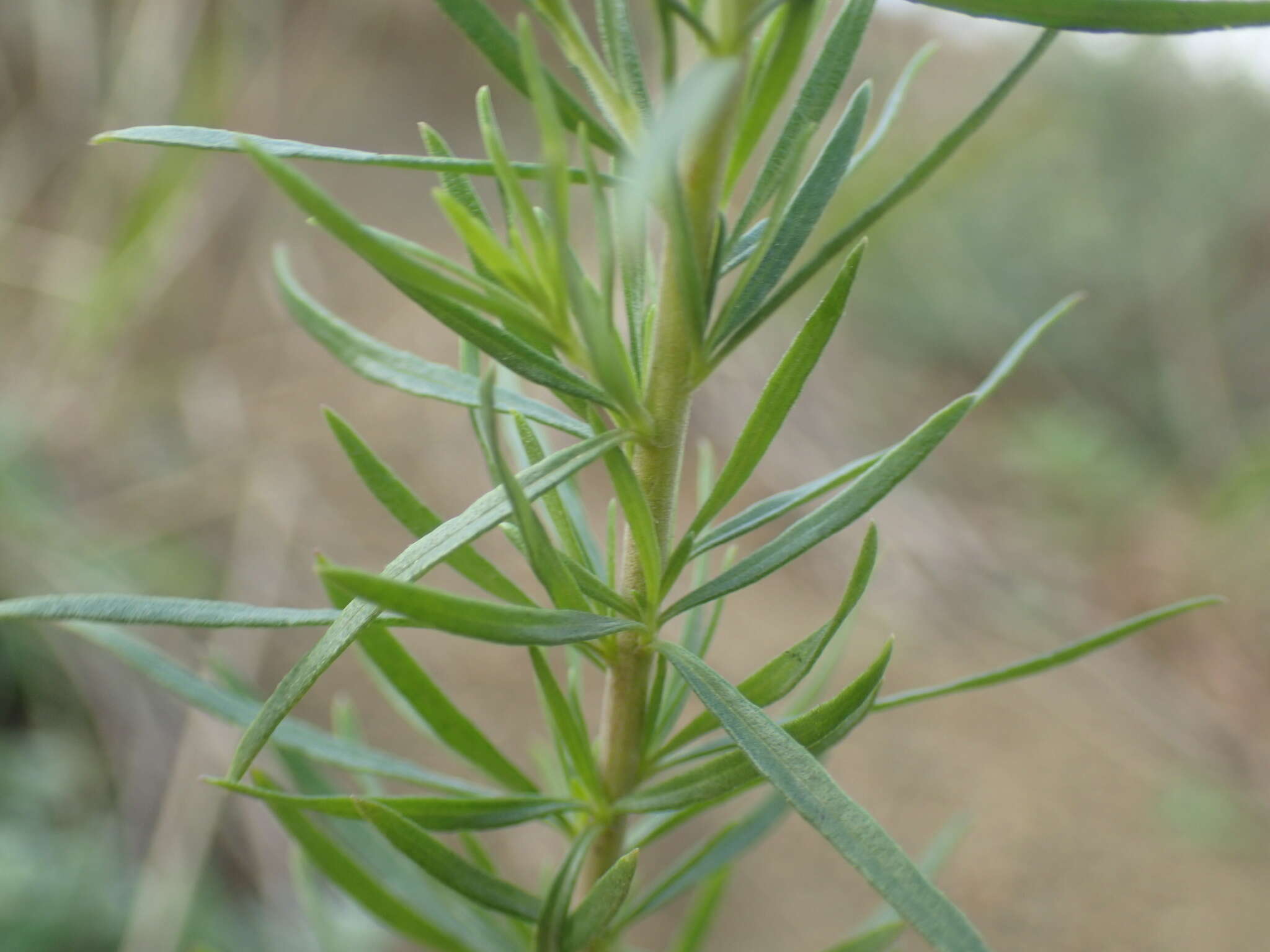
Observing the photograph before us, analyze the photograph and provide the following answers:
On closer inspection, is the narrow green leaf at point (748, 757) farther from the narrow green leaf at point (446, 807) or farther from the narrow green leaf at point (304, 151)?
the narrow green leaf at point (304, 151)

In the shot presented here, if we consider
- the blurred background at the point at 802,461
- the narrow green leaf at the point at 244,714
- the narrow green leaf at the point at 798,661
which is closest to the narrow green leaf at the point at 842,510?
the narrow green leaf at the point at 798,661

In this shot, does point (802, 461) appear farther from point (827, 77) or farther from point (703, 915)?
point (827, 77)

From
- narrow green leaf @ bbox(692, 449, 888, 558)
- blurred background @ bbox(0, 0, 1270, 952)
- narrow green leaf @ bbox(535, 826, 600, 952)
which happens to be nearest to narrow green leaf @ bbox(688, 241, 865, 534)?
narrow green leaf @ bbox(692, 449, 888, 558)

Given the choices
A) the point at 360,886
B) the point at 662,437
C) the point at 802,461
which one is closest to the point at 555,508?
the point at 662,437

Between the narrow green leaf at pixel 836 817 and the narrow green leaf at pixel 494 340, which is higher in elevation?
the narrow green leaf at pixel 494 340

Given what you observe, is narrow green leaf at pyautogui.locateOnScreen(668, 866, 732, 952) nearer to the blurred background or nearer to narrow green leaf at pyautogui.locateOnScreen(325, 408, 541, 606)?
narrow green leaf at pyautogui.locateOnScreen(325, 408, 541, 606)

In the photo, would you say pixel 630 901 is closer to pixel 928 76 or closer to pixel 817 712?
pixel 817 712
